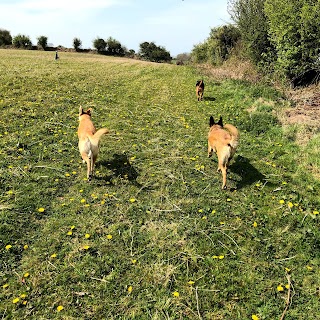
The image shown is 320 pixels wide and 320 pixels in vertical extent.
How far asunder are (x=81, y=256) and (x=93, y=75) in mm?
15717

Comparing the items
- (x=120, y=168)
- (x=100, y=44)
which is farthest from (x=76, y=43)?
(x=120, y=168)

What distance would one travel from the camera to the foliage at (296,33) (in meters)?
12.6

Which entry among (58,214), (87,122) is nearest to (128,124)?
(87,122)

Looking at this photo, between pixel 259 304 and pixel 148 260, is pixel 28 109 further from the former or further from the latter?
pixel 259 304

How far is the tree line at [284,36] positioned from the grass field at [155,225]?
622cm

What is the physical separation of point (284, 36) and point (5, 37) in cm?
4761

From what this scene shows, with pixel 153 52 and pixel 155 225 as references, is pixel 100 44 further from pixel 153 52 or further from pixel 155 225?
pixel 155 225

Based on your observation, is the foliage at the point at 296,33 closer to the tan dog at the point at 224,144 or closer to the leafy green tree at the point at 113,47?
the tan dog at the point at 224,144

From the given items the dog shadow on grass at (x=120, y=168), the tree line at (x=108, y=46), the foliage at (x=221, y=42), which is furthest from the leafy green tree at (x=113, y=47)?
the dog shadow on grass at (x=120, y=168)

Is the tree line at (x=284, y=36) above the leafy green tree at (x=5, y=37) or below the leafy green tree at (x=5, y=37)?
below

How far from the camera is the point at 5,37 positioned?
47094mm

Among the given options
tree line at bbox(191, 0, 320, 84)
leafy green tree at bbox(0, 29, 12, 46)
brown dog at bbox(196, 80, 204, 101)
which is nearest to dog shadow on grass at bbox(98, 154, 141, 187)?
brown dog at bbox(196, 80, 204, 101)

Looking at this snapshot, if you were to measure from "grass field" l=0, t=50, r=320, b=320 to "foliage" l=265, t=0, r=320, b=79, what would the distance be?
6.16m

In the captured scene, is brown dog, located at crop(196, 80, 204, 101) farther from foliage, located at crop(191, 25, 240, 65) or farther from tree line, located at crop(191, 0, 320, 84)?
foliage, located at crop(191, 25, 240, 65)
